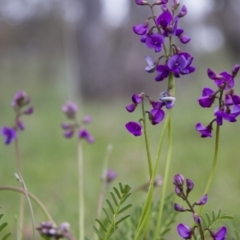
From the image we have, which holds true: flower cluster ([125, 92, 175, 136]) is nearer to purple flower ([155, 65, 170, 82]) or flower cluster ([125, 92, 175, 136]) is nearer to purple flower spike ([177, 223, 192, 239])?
purple flower ([155, 65, 170, 82])

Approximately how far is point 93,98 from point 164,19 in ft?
31.5

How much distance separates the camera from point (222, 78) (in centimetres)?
79

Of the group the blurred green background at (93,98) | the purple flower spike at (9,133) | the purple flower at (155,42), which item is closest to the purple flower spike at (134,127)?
the purple flower at (155,42)

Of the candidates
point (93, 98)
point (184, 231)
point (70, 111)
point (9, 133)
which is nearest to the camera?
point (184, 231)

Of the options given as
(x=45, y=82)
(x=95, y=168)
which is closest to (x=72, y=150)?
(x=95, y=168)

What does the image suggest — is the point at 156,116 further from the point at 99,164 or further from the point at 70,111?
the point at 99,164

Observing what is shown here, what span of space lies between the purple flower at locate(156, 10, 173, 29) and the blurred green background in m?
0.81

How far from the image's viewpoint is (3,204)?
2.20 m

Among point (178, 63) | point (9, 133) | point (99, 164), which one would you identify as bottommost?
point (99, 164)

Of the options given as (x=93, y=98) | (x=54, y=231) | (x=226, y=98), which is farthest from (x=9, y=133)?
(x=93, y=98)

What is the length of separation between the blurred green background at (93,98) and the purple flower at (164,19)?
0.81 m

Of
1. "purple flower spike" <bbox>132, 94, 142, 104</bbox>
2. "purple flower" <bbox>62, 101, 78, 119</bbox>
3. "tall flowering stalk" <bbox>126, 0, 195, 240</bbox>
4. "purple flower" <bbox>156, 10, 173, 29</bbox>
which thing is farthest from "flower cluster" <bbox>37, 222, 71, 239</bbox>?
"purple flower" <bbox>62, 101, 78, 119</bbox>

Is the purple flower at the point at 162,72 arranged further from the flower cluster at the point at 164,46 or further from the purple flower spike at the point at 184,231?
the purple flower spike at the point at 184,231

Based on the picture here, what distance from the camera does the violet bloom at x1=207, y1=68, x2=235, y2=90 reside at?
784mm
